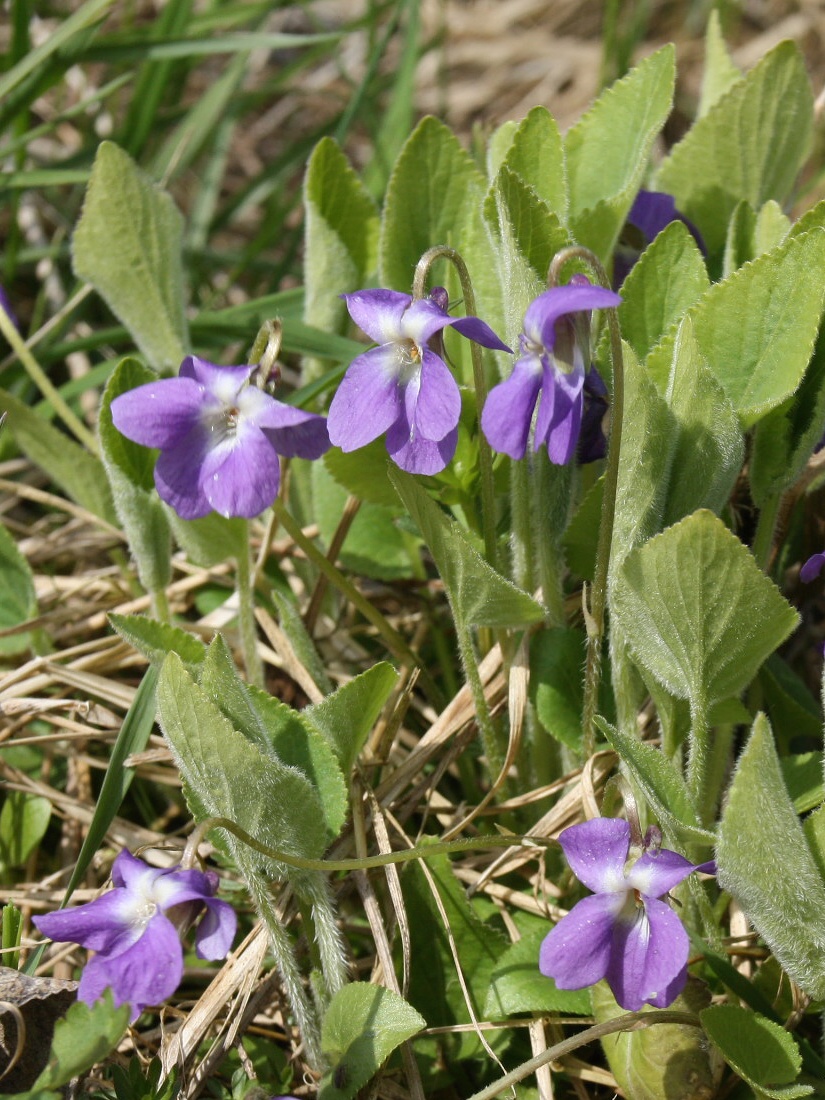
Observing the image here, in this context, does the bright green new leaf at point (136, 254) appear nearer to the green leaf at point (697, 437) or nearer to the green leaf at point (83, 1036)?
the green leaf at point (697, 437)

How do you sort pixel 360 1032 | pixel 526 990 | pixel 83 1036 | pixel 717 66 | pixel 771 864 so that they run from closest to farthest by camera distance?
pixel 83 1036
pixel 771 864
pixel 360 1032
pixel 526 990
pixel 717 66

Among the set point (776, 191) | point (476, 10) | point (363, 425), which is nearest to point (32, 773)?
point (363, 425)

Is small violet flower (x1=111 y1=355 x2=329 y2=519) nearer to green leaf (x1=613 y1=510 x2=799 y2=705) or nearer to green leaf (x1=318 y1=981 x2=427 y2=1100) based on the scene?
green leaf (x1=613 y1=510 x2=799 y2=705)

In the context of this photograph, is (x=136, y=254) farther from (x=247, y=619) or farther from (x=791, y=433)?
(x=791, y=433)

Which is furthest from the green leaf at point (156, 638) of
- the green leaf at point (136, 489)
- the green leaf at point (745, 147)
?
the green leaf at point (745, 147)

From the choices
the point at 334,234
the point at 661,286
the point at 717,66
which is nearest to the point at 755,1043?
the point at 661,286

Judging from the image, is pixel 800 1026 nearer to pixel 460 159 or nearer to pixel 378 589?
pixel 378 589
